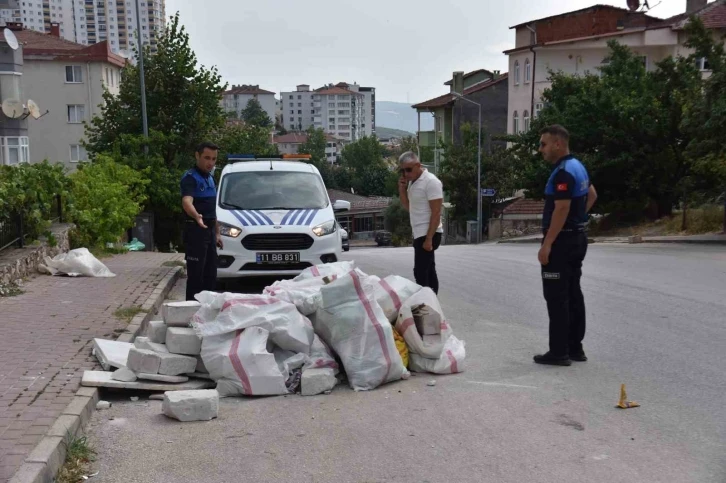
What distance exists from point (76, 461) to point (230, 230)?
22.1ft

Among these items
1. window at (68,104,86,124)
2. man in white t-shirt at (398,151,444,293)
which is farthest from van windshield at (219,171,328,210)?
window at (68,104,86,124)

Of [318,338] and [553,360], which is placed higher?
[318,338]

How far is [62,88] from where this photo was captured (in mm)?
60594

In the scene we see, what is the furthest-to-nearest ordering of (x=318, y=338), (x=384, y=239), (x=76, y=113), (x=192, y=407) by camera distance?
(x=384, y=239)
(x=76, y=113)
(x=318, y=338)
(x=192, y=407)

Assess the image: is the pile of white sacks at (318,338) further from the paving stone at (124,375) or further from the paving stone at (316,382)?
the paving stone at (124,375)

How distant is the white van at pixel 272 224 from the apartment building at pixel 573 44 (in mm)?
35623

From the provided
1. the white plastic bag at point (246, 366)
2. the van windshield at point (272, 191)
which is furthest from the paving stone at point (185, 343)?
the van windshield at point (272, 191)

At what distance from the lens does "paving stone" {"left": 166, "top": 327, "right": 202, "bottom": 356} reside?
21.9 feet

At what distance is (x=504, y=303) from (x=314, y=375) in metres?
5.07

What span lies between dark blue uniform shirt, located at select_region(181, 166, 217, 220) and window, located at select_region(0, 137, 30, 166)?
30.6 meters

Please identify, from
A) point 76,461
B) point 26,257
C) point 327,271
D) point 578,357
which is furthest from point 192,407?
point 26,257

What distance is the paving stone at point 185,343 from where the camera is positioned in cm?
667

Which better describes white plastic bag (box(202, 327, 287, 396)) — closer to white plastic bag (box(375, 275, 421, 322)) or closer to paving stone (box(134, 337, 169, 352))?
paving stone (box(134, 337, 169, 352))

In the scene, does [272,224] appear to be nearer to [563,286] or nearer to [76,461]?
[563,286]
